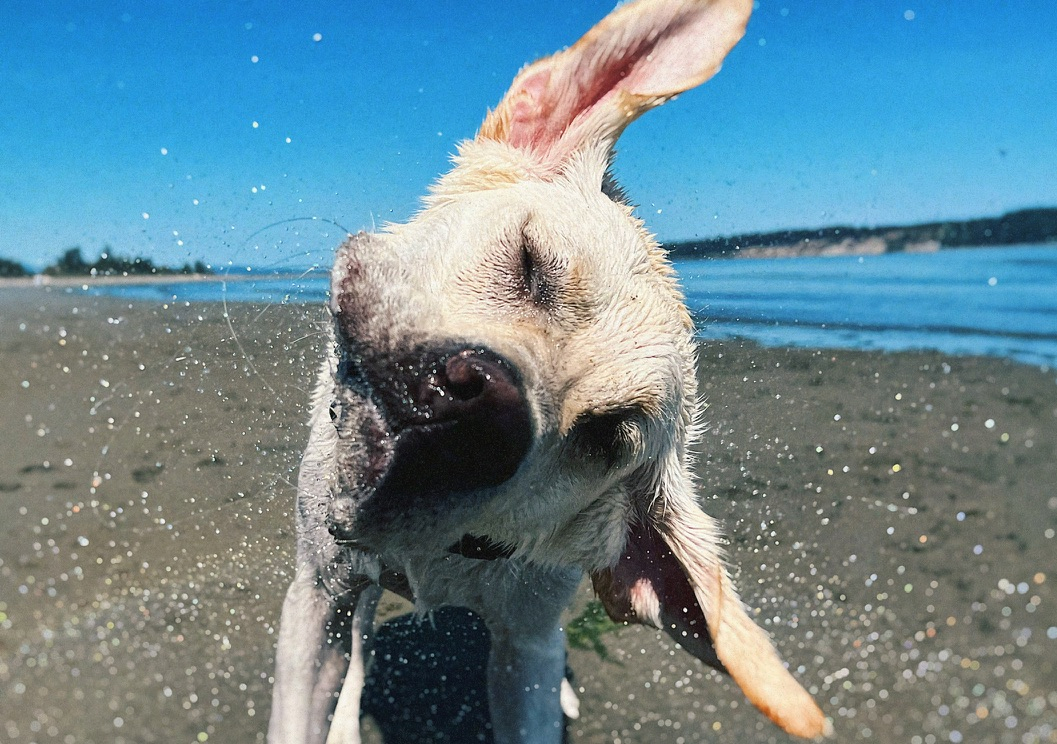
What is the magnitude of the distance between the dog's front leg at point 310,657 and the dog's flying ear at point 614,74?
6.54 feet

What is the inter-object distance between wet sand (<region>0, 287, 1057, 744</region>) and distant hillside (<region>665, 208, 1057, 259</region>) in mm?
654

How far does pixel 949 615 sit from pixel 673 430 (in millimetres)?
2283

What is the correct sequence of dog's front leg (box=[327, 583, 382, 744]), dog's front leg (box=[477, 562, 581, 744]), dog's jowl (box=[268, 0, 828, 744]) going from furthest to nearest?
1. dog's front leg (box=[327, 583, 382, 744])
2. dog's front leg (box=[477, 562, 581, 744])
3. dog's jowl (box=[268, 0, 828, 744])

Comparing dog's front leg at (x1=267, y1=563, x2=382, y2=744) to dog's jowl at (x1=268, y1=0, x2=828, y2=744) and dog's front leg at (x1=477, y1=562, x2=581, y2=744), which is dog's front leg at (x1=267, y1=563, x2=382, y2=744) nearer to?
dog's jowl at (x1=268, y1=0, x2=828, y2=744)

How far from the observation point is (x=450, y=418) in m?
1.98

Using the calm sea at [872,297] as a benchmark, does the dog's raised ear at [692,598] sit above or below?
below

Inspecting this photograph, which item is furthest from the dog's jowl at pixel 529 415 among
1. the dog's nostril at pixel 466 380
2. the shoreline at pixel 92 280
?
the shoreline at pixel 92 280

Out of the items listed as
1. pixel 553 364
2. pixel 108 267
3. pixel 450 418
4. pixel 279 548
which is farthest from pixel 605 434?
pixel 108 267

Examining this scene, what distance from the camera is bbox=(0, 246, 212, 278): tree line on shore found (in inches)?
160

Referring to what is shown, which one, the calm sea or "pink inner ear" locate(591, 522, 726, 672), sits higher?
the calm sea

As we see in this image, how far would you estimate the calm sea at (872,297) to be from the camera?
12.5ft

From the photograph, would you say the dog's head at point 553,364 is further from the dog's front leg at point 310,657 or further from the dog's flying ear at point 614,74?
the dog's front leg at point 310,657

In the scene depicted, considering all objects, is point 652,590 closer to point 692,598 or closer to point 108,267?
point 692,598

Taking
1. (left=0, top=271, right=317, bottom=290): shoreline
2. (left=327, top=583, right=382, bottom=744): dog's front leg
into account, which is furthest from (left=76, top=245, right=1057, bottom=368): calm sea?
(left=327, top=583, right=382, bottom=744): dog's front leg
